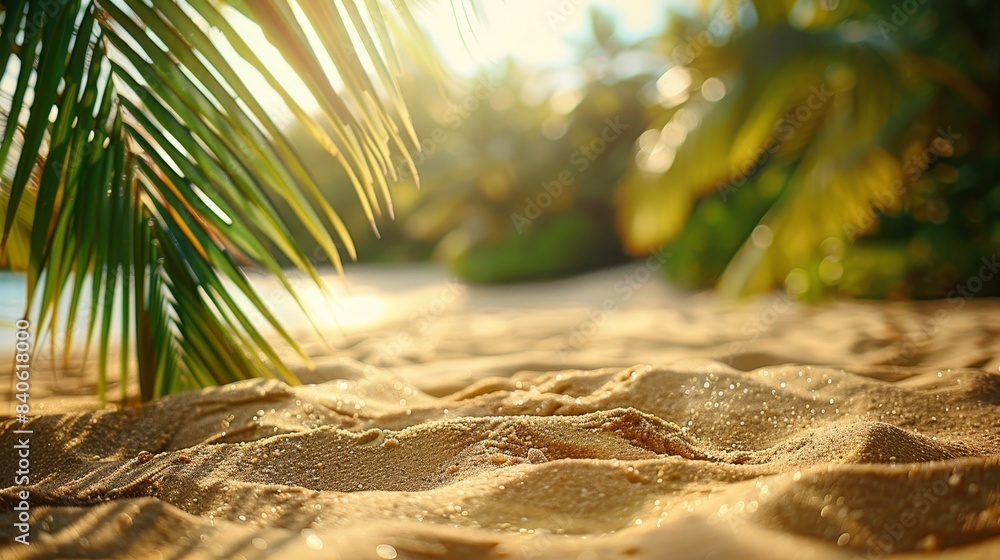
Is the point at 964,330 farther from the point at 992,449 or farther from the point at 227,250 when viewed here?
the point at 227,250

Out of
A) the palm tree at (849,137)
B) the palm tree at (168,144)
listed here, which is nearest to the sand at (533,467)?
the palm tree at (168,144)

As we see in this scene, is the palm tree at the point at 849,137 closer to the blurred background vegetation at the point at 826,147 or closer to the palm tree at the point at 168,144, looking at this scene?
the blurred background vegetation at the point at 826,147

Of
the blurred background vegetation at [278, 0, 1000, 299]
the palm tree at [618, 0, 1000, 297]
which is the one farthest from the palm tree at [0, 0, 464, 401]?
the palm tree at [618, 0, 1000, 297]

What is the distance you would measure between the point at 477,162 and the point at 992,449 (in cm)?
1047

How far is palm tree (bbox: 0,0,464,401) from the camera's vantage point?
3.29ft

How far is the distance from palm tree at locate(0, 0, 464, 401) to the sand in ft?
0.73

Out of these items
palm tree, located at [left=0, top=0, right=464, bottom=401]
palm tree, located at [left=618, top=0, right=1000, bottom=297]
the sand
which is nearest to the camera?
the sand

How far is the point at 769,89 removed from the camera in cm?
345

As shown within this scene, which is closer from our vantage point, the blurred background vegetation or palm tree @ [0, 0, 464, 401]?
palm tree @ [0, 0, 464, 401]

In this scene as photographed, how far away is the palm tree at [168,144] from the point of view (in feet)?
3.29

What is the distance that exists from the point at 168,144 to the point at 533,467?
947mm

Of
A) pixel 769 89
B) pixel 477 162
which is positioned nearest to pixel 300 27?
pixel 769 89

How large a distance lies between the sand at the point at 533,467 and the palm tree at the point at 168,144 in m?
0.22

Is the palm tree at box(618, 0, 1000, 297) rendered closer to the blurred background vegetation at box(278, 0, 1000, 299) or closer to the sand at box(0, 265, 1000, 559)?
the blurred background vegetation at box(278, 0, 1000, 299)
